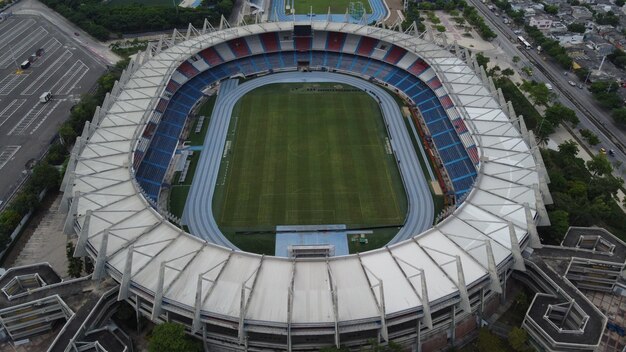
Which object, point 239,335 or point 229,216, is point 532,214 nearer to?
point 239,335

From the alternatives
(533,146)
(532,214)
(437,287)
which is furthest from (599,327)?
(533,146)

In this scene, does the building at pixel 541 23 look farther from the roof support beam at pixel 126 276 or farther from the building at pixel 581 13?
the roof support beam at pixel 126 276

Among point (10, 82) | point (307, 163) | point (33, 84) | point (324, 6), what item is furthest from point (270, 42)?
point (10, 82)

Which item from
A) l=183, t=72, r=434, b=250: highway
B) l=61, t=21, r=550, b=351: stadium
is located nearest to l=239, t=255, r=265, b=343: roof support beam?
l=61, t=21, r=550, b=351: stadium

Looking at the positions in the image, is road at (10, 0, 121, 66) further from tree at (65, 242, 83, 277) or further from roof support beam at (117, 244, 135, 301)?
roof support beam at (117, 244, 135, 301)

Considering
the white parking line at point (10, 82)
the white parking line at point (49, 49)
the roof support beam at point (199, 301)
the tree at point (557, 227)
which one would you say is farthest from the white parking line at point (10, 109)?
the tree at point (557, 227)

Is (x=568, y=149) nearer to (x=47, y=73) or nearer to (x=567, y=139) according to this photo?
(x=567, y=139)
